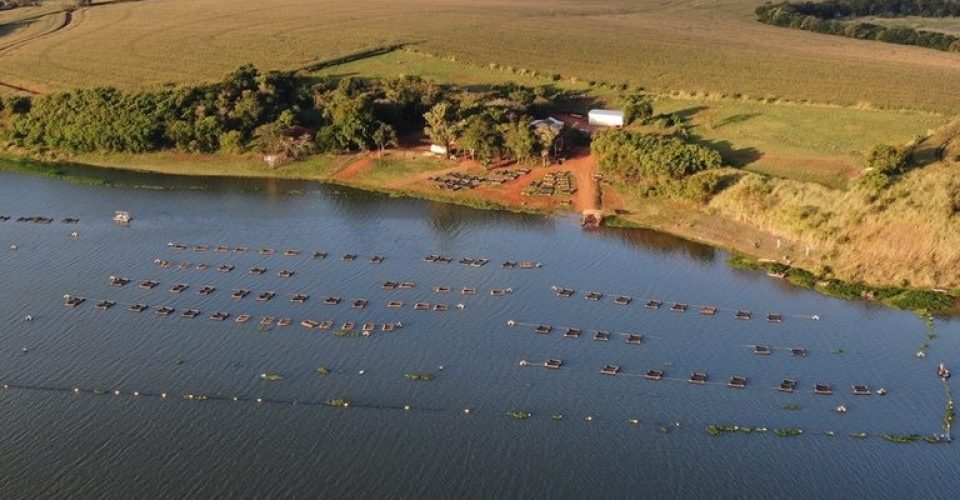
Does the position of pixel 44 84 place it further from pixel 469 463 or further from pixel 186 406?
pixel 469 463

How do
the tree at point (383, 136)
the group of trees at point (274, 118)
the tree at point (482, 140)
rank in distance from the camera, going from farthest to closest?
1. the tree at point (383, 136)
2. the group of trees at point (274, 118)
3. the tree at point (482, 140)

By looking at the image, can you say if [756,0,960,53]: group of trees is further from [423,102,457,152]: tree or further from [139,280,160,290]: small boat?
[139,280,160,290]: small boat

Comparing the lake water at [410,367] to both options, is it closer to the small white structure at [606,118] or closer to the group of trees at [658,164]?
the group of trees at [658,164]

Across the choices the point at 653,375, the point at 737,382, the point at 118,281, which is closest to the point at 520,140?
the point at 118,281

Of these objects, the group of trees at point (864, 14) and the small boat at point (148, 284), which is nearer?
the small boat at point (148, 284)

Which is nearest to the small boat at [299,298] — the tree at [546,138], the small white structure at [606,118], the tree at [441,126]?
the tree at [441,126]

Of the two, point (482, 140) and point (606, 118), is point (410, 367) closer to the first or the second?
point (482, 140)
